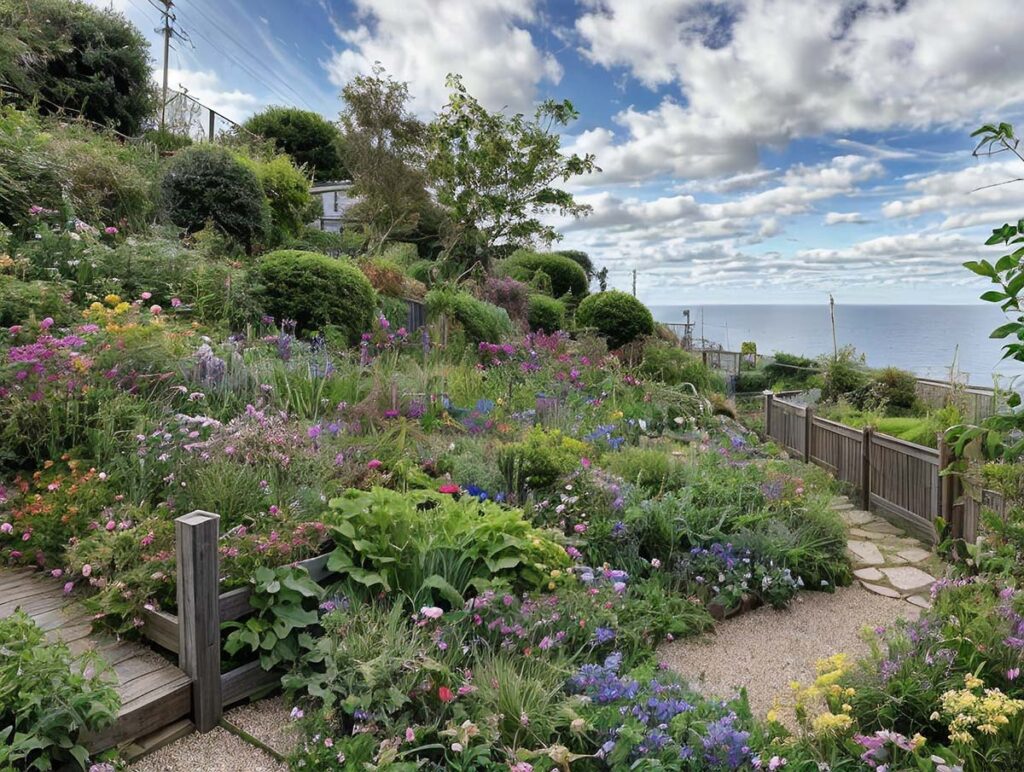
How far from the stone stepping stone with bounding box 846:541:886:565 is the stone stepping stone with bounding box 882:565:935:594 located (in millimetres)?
150

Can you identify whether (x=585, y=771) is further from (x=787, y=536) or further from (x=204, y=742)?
(x=787, y=536)

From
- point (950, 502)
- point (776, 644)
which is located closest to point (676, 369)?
point (950, 502)

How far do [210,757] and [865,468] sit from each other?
6262mm

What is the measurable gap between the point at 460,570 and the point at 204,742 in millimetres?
1207

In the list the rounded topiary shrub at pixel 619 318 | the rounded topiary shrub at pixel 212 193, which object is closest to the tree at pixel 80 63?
the rounded topiary shrub at pixel 212 193

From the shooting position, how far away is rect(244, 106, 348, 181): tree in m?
21.2

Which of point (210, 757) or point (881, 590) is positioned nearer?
point (210, 757)

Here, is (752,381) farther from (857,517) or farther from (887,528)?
(887,528)

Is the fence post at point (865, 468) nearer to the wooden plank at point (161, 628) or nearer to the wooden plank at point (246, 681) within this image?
the wooden plank at point (246, 681)

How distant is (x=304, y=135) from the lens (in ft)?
71.6

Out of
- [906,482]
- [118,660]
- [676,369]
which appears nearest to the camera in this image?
[118,660]

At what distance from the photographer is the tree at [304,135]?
21203 millimetres

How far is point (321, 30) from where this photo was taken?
19.9 feet

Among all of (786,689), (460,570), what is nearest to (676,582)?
(786,689)
